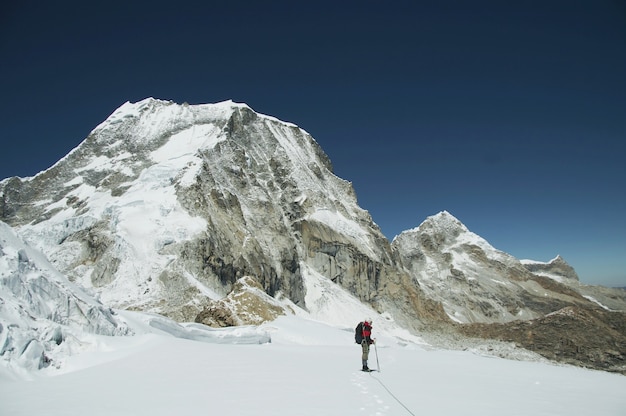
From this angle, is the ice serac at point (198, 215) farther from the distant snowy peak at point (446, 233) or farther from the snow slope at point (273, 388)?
the distant snowy peak at point (446, 233)

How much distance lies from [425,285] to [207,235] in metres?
104

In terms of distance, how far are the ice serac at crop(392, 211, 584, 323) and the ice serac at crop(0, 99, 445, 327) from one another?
132ft

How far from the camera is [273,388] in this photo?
8.29 metres

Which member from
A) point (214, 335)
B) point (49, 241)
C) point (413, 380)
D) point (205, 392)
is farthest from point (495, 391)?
point (49, 241)

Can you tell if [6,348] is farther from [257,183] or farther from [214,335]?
[257,183]

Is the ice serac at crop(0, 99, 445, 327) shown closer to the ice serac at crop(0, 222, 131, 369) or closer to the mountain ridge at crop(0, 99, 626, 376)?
the mountain ridge at crop(0, 99, 626, 376)

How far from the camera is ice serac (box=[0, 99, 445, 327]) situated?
1646 inches

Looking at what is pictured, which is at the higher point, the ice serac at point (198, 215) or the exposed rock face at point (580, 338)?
the ice serac at point (198, 215)

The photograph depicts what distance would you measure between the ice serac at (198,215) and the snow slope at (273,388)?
55.7 feet

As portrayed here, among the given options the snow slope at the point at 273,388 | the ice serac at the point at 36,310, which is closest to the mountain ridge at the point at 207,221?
the ice serac at the point at 36,310

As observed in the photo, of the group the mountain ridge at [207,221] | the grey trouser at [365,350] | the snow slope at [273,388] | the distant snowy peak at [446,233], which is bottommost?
the snow slope at [273,388]

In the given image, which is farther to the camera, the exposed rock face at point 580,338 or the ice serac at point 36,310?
the exposed rock face at point 580,338

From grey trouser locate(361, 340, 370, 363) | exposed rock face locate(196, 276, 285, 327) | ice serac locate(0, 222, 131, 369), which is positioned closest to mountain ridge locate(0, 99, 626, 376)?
exposed rock face locate(196, 276, 285, 327)

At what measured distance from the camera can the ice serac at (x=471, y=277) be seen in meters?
128
